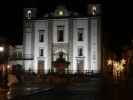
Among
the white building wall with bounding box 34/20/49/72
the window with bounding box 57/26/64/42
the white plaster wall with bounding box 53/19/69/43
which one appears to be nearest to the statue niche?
the white building wall with bounding box 34/20/49/72

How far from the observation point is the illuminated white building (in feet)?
229

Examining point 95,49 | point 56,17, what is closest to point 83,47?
point 95,49

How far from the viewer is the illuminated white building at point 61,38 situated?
69938 millimetres

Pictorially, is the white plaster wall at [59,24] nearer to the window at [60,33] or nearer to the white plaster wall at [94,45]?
the window at [60,33]

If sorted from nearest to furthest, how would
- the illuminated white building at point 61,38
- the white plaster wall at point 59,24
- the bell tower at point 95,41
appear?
1. the bell tower at point 95,41
2. the illuminated white building at point 61,38
3. the white plaster wall at point 59,24

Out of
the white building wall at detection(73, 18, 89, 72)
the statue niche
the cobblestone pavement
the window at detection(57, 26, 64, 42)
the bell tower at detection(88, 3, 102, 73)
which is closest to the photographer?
the cobblestone pavement

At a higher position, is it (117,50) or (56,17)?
(56,17)

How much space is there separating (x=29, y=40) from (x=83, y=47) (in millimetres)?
9654

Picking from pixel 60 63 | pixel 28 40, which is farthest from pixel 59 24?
pixel 60 63

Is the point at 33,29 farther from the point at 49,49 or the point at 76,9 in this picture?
the point at 76,9

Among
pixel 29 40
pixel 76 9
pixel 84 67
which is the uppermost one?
pixel 76 9

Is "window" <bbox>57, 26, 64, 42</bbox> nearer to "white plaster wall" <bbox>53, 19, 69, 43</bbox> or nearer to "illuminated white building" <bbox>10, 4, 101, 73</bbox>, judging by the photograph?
"illuminated white building" <bbox>10, 4, 101, 73</bbox>

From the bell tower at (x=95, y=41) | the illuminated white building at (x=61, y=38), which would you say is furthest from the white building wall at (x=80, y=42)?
the bell tower at (x=95, y=41)

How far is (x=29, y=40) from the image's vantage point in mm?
72312
